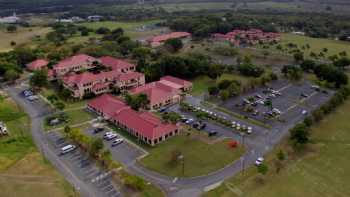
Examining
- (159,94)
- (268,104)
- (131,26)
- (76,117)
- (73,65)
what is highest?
(131,26)

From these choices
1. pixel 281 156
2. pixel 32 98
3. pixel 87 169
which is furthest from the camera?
pixel 32 98

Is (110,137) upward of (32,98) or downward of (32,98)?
downward

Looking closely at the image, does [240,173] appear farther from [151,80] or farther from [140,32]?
[140,32]

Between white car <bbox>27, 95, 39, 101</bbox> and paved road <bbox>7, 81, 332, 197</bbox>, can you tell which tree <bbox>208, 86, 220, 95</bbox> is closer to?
paved road <bbox>7, 81, 332, 197</bbox>

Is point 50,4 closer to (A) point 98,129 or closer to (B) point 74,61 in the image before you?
(B) point 74,61

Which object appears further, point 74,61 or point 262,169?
point 74,61

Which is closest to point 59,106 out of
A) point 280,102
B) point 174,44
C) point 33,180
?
point 33,180

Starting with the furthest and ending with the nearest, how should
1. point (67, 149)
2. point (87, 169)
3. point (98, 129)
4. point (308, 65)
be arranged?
point (308, 65) → point (98, 129) → point (67, 149) → point (87, 169)
